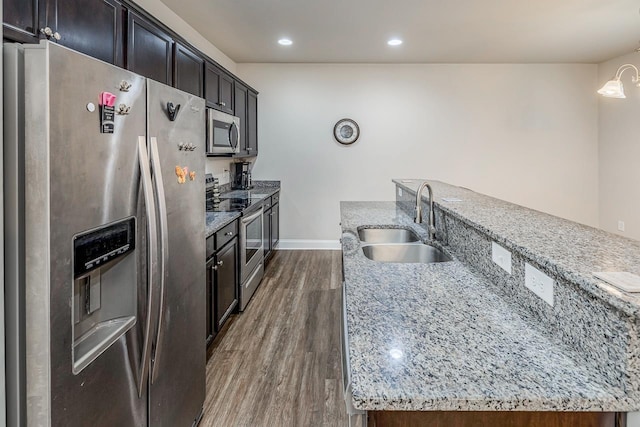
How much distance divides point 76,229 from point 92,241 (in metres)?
0.08

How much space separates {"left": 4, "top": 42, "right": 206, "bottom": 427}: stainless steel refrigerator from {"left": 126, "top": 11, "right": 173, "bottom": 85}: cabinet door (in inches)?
35.5

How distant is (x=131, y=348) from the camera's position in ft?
4.50

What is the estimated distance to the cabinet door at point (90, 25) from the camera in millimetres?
1750

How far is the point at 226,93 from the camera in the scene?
14.0ft

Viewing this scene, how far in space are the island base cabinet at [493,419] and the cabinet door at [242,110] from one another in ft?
13.9

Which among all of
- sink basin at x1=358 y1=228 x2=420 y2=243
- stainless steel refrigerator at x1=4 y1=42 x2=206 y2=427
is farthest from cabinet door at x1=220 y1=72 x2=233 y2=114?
stainless steel refrigerator at x1=4 y1=42 x2=206 y2=427

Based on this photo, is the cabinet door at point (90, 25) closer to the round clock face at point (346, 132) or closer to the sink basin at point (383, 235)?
the sink basin at point (383, 235)

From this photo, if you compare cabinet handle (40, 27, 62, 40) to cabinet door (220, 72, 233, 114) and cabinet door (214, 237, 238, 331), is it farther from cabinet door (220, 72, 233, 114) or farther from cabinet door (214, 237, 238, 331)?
cabinet door (220, 72, 233, 114)

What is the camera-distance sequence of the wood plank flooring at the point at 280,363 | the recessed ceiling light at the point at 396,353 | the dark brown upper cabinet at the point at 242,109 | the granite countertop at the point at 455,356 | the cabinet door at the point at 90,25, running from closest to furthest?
the granite countertop at the point at 455,356 → the recessed ceiling light at the point at 396,353 → the cabinet door at the point at 90,25 → the wood plank flooring at the point at 280,363 → the dark brown upper cabinet at the point at 242,109

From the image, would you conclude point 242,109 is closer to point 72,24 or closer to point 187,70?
point 187,70

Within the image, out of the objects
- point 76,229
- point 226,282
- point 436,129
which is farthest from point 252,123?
point 76,229

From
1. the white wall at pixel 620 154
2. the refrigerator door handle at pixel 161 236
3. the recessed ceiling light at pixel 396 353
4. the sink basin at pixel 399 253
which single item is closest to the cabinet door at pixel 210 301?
the sink basin at pixel 399 253

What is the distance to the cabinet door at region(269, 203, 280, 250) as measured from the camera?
17.4ft

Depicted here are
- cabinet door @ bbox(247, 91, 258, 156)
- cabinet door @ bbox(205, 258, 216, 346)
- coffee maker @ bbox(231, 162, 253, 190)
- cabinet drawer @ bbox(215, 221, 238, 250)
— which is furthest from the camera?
coffee maker @ bbox(231, 162, 253, 190)
